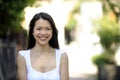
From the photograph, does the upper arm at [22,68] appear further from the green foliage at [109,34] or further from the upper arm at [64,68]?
the green foliage at [109,34]

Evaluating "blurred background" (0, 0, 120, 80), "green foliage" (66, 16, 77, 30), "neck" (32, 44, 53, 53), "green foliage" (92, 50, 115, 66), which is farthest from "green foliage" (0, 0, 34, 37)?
"green foliage" (66, 16, 77, 30)

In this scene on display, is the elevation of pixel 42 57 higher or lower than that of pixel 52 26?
lower

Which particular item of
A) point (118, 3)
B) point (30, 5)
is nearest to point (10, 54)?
point (118, 3)

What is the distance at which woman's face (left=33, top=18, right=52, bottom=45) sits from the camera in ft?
16.9

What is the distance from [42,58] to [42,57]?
13mm

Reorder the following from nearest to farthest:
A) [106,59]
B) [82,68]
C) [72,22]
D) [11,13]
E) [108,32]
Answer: [11,13] → [108,32] → [106,59] → [82,68] → [72,22]

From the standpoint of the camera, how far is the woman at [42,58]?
5082 millimetres

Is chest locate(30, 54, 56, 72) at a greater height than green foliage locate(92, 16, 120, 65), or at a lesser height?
greater

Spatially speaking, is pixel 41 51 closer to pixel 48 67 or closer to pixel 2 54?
pixel 48 67

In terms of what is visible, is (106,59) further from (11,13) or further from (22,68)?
(22,68)

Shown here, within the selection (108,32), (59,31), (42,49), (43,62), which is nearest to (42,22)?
(42,49)

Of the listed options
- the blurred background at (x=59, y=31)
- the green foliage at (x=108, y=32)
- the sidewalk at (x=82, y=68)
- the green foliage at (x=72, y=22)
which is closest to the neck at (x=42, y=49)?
the blurred background at (x=59, y=31)

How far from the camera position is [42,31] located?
5.14 metres

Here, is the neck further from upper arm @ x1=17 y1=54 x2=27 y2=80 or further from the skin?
upper arm @ x1=17 y1=54 x2=27 y2=80
